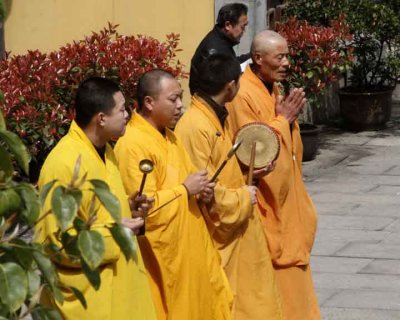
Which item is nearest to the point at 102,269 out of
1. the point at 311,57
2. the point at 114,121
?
the point at 114,121

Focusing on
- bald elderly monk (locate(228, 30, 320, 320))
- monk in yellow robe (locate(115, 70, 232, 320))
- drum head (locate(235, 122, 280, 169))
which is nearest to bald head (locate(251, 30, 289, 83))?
bald elderly monk (locate(228, 30, 320, 320))

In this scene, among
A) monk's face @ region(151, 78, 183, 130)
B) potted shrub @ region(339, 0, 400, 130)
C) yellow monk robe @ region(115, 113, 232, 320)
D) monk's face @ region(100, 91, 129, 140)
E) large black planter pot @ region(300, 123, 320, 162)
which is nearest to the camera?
monk's face @ region(100, 91, 129, 140)

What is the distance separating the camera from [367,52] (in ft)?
47.5

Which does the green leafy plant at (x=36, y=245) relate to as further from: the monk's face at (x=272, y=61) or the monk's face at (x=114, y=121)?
the monk's face at (x=272, y=61)

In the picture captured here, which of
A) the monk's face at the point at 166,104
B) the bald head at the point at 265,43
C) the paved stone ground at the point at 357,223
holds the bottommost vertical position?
the paved stone ground at the point at 357,223

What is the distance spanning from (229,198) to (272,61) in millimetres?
1091

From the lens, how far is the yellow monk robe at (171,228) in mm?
5594

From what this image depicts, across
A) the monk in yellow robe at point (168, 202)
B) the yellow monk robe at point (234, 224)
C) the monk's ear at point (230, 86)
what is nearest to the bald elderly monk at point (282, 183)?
the yellow monk robe at point (234, 224)

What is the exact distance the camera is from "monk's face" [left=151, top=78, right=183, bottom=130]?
5715mm

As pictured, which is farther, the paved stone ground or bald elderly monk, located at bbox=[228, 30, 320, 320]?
the paved stone ground

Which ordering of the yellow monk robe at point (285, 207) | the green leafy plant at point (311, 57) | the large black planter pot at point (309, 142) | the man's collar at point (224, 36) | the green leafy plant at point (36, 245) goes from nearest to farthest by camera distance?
the green leafy plant at point (36, 245), the yellow monk robe at point (285, 207), the man's collar at point (224, 36), the green leafy plant at point (311, 57), the large black planter pot at point (309, 142)

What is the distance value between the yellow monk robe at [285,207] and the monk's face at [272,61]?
6 centimetres

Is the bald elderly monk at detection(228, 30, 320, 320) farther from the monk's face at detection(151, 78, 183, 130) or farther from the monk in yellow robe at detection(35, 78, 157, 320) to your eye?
the monk in yellow robe at detection(35, 78, 157, 320)

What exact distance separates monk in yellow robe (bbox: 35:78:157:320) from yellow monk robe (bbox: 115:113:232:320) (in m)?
0.38
